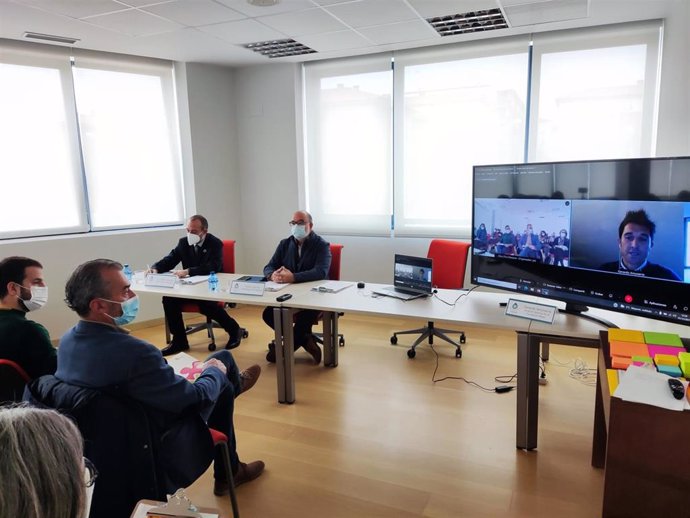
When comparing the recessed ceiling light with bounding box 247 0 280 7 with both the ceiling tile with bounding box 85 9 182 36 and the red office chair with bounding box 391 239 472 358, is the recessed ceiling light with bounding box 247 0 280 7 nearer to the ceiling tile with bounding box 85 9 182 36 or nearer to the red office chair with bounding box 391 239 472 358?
the ceiling tile with bounding box 85 9 182 36

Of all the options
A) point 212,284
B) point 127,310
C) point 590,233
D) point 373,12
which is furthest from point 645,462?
point 373,12

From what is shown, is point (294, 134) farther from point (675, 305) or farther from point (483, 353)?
point (675, 305)

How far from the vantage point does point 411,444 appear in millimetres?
2689

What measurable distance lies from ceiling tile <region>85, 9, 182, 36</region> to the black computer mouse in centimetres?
402

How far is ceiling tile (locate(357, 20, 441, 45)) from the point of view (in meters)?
3.98

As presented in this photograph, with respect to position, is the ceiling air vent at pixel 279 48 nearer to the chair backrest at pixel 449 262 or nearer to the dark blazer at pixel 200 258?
the dark blazer at pixel 200 258

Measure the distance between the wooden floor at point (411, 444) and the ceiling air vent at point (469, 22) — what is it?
2.87 metres

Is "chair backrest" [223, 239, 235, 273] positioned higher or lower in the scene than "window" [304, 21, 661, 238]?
lower

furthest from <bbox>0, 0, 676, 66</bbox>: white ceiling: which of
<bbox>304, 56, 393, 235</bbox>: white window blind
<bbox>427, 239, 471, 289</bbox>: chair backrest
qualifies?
<bbox>427, 239, 471, 289</bbox>: chair backrest

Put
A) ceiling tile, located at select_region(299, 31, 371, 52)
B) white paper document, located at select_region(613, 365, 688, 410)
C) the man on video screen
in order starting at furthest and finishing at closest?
1. ceiling tile, located at select_region(299, 31, 371, 52)
2. the man on video screen
3. white paper document, located at select_region(613, 365, 688, 410)

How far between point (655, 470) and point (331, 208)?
4.30 metres

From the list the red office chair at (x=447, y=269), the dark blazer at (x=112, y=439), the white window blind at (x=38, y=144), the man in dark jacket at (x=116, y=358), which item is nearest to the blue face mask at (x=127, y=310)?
the man in dark jacket at (x=116, y=358)

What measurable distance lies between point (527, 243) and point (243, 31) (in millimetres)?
3017

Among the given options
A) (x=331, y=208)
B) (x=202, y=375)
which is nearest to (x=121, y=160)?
(x=331, y=208)
